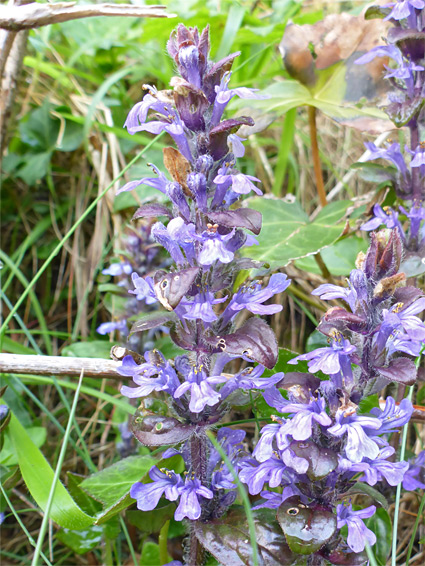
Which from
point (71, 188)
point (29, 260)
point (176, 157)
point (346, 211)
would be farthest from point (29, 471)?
point (71, 188)

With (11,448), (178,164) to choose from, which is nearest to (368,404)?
(178,164)

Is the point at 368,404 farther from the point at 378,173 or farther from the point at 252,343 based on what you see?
the point at 378,173

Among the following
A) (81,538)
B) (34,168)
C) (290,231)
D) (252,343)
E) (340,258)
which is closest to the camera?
(252,343)

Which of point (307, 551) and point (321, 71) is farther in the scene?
point (321, 71)

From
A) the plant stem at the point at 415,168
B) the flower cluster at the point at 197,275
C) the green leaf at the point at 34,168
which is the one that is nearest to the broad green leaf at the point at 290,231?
the plant stem at the point at 415,168

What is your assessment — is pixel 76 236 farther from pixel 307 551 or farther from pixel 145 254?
pixel 307 551

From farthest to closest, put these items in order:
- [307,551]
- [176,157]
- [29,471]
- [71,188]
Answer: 1. [71,188]
2. [29,471]
3. [176,157]
4. [307,551]

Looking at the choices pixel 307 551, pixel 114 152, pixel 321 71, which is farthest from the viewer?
pixel 114 152
